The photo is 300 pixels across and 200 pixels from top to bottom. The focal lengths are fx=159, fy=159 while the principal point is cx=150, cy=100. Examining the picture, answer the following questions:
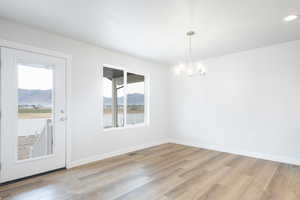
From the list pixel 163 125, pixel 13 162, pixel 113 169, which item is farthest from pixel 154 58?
pixel 13 162

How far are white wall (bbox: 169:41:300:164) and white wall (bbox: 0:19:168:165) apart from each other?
2.06 m

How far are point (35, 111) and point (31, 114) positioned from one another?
78mm

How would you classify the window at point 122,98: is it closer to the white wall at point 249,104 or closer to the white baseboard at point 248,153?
the white wall at point 249,104

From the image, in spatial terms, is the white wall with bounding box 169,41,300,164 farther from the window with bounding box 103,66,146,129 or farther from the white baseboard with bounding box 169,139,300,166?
the window with bounding box 103,66,146,129

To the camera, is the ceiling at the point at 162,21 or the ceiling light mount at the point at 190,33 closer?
the ceiling at the point at 162,21

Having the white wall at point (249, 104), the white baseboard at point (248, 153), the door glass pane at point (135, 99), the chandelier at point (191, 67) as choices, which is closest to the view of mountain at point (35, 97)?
the door glass pane at point (135, 99)

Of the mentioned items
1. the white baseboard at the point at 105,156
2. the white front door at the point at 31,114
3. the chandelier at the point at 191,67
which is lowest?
the white baseboard at the point at 105,156

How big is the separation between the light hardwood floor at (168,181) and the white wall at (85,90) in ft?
1.36

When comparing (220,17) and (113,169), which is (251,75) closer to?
(220,17)

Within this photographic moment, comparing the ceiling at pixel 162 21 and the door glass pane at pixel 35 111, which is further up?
the ceiling at pixel 162 21

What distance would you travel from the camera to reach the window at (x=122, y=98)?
162 inches

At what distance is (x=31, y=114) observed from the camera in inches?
112

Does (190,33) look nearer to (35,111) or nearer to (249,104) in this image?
(249,104)

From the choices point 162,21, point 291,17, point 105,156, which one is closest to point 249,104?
point 291,17
